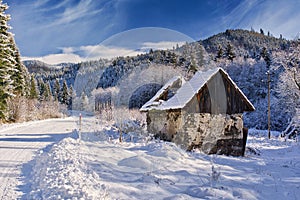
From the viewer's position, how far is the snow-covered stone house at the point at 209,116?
1212 centimetres

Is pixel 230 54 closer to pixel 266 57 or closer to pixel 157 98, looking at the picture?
pixel 266 57

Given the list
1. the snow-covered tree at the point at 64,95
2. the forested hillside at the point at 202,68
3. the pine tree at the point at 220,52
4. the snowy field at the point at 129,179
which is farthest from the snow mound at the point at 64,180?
the snow-covered tree at the point at 64,95

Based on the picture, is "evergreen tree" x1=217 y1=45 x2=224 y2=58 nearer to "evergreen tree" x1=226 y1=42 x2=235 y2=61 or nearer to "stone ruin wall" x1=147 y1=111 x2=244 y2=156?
"evergreen tree" x1=226 y1=42 x2=235 y2=61

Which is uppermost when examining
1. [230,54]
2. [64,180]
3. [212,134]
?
[230,54]

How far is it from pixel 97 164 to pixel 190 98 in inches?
229

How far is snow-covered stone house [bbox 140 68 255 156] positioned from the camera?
12.1 metres

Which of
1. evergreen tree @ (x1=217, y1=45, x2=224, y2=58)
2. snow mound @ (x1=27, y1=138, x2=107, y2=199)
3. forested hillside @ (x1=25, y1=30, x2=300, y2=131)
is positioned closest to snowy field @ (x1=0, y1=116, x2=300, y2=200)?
snow mound @ (x1=27, y1=138, x2=107, y2=199)

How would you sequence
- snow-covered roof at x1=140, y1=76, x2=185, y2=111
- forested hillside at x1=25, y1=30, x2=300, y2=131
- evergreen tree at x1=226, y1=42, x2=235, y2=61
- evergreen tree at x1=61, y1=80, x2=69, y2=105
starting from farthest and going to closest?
evergreen tree at x1=61, y1=80, x2=69, y2=105 → evergreen tree at x1=226, y1=42, x2=235, y2=61 → forested hillside at x1=25, y1=30, x2=300, y2=131 → snow-covered roof at x1=140, y1=76, x2=185, y2=111

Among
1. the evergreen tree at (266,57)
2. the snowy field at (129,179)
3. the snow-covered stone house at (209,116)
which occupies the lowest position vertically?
the snowy field at (129,179)

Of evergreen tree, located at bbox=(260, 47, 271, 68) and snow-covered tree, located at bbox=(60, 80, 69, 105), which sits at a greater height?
evergreen tree, located at bbox=(260, 47, 271, 68)

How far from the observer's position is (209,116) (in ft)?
41.0

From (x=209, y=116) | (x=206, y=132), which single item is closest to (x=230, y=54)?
(x=209, y=116)

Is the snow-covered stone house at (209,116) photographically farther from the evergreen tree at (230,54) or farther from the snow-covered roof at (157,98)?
the evergreen tree at (230,54)

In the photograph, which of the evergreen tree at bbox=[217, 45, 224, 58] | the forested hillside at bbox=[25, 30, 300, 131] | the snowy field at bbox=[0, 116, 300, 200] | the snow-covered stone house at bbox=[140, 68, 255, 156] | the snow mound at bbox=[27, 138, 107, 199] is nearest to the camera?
the snow mound at bbox=[27, 138, 107, 199]
